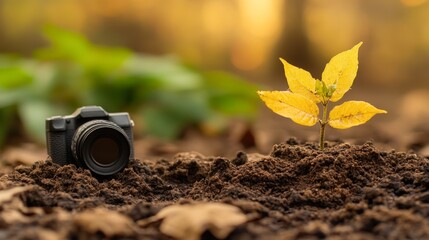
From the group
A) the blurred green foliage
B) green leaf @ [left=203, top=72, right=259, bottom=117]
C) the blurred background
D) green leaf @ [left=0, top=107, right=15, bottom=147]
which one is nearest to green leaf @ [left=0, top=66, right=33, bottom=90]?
the blurred green foliage

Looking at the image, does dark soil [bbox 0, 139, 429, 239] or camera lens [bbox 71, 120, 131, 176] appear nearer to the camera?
dark soil [bbox 0, 139, 429, 239]

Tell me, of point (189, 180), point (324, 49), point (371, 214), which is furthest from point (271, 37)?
point (371, 214)

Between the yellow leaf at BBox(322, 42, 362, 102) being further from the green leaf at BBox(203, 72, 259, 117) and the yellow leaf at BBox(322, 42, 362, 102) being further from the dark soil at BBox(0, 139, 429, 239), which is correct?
the green leaf at BBox(203, 72, 259, 117)

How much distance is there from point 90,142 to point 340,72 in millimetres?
870

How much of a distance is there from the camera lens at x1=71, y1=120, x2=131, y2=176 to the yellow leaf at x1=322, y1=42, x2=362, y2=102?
734 millimetres

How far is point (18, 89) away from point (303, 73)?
11.1 ft

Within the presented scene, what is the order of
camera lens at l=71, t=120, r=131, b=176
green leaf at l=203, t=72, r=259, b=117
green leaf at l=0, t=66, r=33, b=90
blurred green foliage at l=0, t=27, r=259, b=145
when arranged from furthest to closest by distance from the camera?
green leaf at l=203, t=72, r=259, b=117 < blurred green foliage at l=0, t=27, r=259, b=145 < green leaf at l=0, t=66, r=33, b=90 < camera lens at l=71, t=120, r=131, b=176

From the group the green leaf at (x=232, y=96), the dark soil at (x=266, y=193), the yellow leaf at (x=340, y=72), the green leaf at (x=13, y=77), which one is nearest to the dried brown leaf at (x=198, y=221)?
the dark soil at (x=266, y=193)

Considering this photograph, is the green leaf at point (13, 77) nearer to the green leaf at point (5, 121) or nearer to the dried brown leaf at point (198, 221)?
the green leaf at point (5, 121)

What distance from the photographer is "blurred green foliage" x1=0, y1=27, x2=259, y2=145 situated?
205 inches

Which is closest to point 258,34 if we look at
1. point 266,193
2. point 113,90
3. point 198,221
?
point 113,90

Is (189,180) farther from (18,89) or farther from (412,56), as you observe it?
(412,56)

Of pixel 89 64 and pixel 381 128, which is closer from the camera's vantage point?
pixel 89 64

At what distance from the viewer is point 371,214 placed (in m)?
1.81
